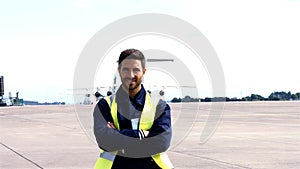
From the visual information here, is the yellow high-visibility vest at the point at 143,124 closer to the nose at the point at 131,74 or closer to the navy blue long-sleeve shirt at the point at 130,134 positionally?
the navy blue long-sleeve shirt at the point at 130,134

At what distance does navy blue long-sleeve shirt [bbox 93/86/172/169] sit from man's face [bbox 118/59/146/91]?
0.12 meters

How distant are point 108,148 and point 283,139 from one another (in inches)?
560

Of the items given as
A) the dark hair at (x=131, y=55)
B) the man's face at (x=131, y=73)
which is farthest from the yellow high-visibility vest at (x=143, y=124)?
the dark hair at (x=131, y=55)

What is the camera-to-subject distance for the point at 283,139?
17.7 meters

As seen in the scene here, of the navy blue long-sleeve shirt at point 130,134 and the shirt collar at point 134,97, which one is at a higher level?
the shirt collar at point 134,97

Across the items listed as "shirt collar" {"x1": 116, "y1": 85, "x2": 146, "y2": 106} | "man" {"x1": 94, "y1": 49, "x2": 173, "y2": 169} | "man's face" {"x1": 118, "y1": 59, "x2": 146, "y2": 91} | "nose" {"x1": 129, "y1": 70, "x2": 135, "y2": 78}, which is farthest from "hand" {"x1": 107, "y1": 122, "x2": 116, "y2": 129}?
"nose" {"x1": 129, "y1": 70, "x2": 135, "y2": 78}

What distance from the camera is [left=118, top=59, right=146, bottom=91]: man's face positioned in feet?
13.9

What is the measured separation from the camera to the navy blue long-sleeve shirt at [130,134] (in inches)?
169

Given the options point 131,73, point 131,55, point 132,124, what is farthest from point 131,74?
point 132,124

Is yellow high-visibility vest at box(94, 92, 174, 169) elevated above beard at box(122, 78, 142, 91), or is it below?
below

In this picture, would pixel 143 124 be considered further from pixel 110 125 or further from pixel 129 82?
pixel 129 82

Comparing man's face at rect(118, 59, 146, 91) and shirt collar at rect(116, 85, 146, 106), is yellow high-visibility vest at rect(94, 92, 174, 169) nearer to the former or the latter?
shirt collar at rect(116, 85, 146, 106)

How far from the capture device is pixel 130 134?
4270mm

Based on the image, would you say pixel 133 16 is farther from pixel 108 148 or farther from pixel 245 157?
pixel 245 157
